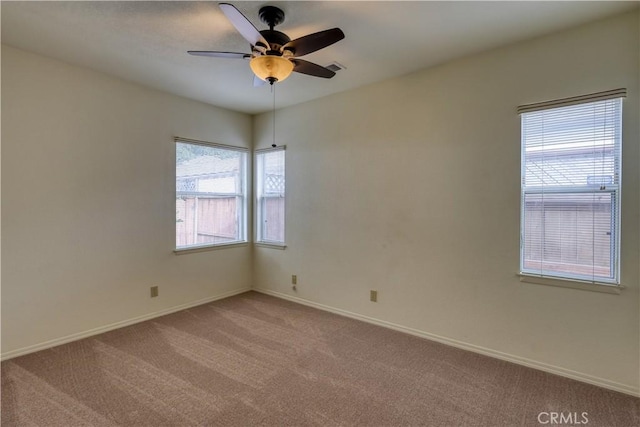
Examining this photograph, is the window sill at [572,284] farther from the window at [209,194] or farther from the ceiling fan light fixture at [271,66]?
the window at [209,194]

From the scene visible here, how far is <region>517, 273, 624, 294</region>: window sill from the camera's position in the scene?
2.23 metres

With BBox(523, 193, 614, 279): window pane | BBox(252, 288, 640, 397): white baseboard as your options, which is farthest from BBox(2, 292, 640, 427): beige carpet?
BBox(523, 193, 614, 279): window pane

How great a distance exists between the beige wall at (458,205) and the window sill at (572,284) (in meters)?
0.04

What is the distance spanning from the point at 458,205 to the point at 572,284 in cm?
101

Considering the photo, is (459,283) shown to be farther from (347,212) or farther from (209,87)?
(209,87)

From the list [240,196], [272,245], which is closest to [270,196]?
[240,196]

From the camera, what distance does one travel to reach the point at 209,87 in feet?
11.4

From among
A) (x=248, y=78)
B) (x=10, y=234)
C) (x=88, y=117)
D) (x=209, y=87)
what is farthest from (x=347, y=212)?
(x=10, y=234)

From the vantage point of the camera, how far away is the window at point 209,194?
12.6 feet

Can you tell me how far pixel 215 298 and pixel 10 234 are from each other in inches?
86.1

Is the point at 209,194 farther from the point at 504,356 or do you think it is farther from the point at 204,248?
the point at 504,356

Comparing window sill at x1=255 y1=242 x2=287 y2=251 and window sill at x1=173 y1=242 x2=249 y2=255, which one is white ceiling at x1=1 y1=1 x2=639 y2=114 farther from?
window sill at x1=255 y1=242 x2=287 y2=251

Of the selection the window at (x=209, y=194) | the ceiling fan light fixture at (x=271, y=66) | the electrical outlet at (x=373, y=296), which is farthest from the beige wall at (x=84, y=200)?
the electrical outlet at (x=373, y=296)

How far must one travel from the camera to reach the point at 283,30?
231 cm
